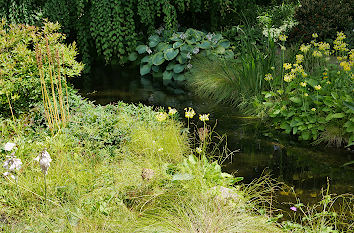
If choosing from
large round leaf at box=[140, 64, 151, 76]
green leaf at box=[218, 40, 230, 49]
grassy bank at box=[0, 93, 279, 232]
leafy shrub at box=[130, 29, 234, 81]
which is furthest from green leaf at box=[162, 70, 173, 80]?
grassy bank at box=[0, 93, 279, 232]

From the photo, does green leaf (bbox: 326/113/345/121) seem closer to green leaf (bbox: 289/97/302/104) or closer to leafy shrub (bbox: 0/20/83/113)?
green leaf (bbox: 289/97/302/104)

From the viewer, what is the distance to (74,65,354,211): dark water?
136 inches

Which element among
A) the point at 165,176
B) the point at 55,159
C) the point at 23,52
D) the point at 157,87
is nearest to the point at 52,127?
the point at 55,159

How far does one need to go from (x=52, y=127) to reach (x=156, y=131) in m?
0.96

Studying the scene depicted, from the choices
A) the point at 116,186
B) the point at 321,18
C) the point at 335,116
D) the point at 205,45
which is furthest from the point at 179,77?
the point at 116,186

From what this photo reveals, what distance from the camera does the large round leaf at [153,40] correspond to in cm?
779

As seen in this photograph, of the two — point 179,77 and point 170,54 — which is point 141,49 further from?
point 179,77

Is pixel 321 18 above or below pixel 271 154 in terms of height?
above

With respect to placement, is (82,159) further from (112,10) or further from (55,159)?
(112,10)

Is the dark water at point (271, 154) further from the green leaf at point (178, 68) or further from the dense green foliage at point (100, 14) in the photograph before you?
the dense green foliage at point (100, 14)

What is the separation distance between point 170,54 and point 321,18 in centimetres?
272

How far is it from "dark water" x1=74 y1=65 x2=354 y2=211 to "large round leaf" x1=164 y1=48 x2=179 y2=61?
3.27 feet

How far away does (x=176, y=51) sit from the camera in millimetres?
7223

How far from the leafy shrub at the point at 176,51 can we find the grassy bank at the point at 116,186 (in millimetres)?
3390
